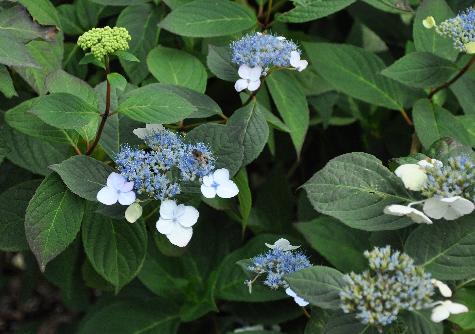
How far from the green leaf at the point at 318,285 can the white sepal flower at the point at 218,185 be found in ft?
0.69

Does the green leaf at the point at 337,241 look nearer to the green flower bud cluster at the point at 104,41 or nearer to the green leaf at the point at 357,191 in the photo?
→ the green leaf at the point at 357,191

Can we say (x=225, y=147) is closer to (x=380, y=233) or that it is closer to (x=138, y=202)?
(x=138, y=202)

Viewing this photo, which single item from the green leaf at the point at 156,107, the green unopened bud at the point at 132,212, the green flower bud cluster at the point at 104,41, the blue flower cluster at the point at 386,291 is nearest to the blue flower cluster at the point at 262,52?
the green leaf at the point at 156,107

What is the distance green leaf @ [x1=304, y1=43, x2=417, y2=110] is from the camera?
195 centimetres

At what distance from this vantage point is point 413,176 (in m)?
1.31

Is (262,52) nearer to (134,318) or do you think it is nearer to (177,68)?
(177,68)

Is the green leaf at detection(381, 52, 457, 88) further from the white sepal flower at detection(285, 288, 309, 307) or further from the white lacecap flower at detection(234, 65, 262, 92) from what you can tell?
the white sepal flower at detection(285, 288, 309, 307)

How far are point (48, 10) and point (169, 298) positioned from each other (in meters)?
0.79

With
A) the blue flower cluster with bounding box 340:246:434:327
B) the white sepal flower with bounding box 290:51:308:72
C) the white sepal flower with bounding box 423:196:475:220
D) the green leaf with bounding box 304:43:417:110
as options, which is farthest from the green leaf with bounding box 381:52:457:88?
the blue flower cluster with bounding box 340:246:434:327

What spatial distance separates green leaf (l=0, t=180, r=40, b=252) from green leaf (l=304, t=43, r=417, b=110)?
30.7 inches

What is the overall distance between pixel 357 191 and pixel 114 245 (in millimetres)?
513

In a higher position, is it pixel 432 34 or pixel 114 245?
pixel 432 34

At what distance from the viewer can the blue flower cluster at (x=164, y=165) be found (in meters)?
1.33

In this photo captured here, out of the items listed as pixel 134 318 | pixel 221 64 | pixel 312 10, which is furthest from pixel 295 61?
pixel 134 318
